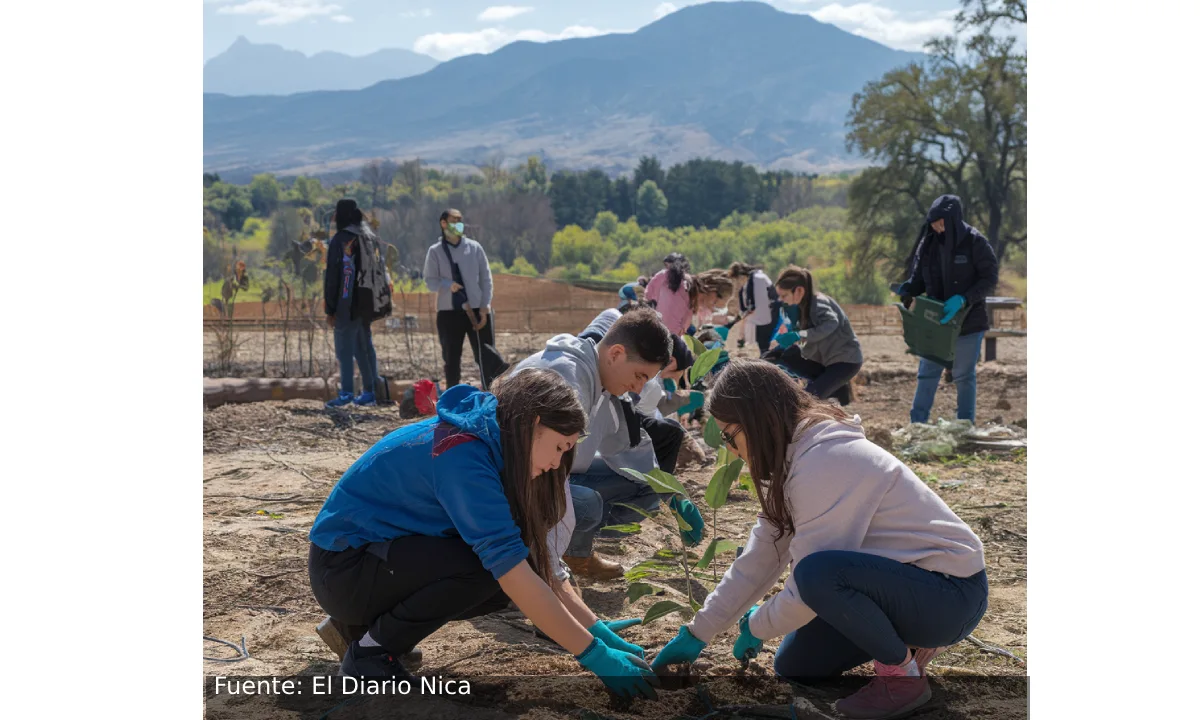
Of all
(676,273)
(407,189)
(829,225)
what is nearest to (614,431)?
(676,273)

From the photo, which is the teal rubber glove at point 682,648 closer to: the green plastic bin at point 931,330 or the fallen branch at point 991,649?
the fallen branch at point 991,649

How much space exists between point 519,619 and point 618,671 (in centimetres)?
77

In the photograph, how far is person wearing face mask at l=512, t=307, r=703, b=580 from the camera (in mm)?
2701

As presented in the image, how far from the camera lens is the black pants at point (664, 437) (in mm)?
3443

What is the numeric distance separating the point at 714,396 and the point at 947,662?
3.31ft

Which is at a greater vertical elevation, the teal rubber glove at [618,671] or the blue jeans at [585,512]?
the blue jeans at [585,512]

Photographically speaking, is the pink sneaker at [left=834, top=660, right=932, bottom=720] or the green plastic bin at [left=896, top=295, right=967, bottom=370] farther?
the green plastic bin at [left=896, top=295, right=967, bottom=370]

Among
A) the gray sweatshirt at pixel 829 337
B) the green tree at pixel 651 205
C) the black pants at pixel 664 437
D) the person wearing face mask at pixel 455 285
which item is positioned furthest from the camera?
the green tree at pixel 651 205

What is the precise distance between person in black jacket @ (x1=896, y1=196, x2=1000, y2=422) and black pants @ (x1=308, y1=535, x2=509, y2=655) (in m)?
3.71

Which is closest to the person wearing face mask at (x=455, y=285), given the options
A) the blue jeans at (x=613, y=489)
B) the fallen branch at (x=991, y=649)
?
the blue jeans at (x=613, y=489)

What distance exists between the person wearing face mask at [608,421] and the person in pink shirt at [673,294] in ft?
6.56

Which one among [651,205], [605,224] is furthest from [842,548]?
[651,205]

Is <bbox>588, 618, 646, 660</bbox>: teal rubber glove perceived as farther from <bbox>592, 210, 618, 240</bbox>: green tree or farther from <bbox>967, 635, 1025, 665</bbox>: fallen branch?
<bbox>592, 210, 618, 240</bbox>: green tree

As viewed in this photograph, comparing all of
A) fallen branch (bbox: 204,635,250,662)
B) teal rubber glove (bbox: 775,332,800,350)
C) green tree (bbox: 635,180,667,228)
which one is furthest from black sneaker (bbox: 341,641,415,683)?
green tree (bbox: 635,180,667,228)
